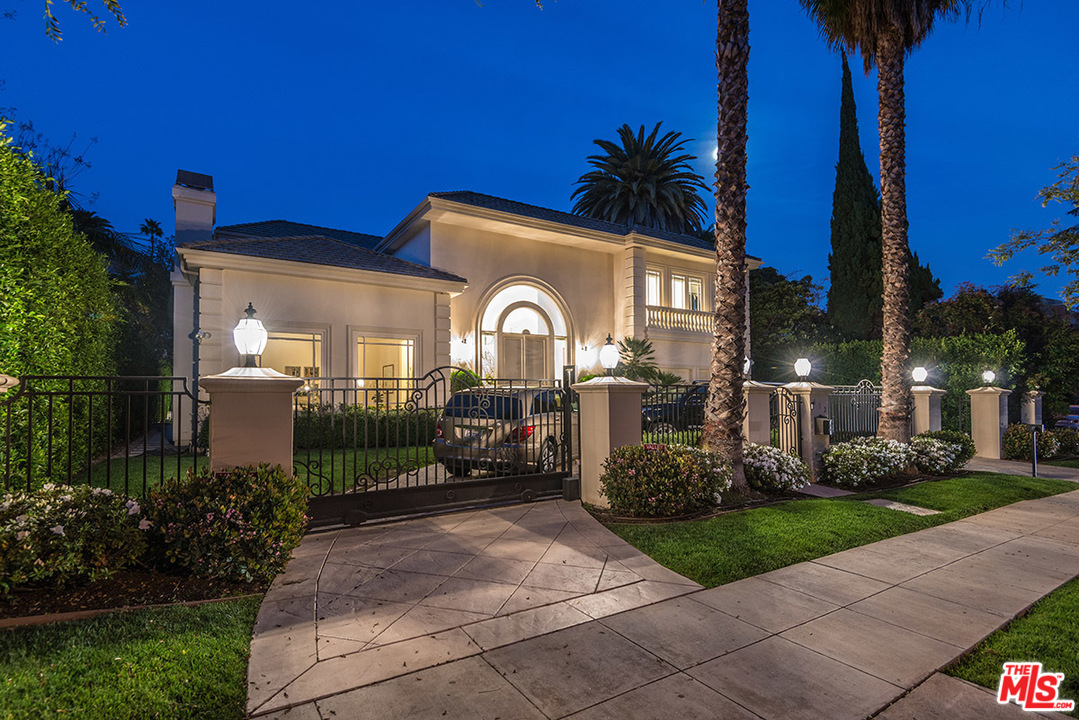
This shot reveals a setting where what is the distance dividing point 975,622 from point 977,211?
242007mm

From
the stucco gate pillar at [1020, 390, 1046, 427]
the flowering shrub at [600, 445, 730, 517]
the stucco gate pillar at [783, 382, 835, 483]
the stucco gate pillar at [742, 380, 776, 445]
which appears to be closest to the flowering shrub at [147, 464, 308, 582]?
the flowering shrub at [600, 445, 730, 517]

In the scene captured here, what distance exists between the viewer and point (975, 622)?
3.81 metres

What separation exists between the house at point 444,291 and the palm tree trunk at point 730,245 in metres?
9.18

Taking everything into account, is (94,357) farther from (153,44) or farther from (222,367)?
(153,44)

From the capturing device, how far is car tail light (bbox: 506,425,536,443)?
318 inches

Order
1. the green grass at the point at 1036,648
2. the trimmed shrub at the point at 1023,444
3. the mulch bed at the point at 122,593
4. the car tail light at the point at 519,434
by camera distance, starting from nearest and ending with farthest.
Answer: the green grass at the point at 1036,648
the mulch bed at the point at 122,593
the car tail light at the point at 519,434
the trimmed shrub at the point at 1023,444

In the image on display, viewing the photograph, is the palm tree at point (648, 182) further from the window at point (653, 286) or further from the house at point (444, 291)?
the window at point (653, 286)

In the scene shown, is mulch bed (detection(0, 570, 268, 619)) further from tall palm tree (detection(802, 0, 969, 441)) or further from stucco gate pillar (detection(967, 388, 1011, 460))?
stucco gate pillar (detection(967, 388, 1011, 460))

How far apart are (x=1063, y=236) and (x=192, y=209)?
74.0ft

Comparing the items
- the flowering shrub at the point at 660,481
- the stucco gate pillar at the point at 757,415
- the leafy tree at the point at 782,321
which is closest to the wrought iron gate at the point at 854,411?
the stucco gate pillar at the point at 757,415

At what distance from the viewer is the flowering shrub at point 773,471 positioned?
A: 824 centimetres

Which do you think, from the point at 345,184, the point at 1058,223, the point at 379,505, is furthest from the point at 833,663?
the point at 345,184

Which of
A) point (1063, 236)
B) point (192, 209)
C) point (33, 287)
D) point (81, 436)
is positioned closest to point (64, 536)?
point (33, 287)

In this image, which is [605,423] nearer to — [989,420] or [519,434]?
[519,434]
